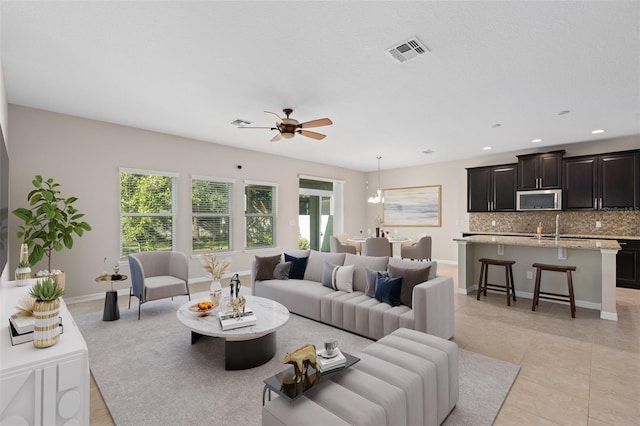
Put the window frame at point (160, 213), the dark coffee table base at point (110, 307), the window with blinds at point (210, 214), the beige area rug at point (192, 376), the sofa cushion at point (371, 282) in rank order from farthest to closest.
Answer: the window with blinds at point (210, 214) → the window frame at point (160, 213) → the dark coffee table base at point (110, 307) → the sofa cushion at point (371, 282) → the beige area rug at point (192, 376)

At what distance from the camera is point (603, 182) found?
586 centimetres

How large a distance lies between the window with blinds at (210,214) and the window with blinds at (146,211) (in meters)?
0.43

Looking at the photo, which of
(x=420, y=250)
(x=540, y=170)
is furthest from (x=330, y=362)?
(x=540, y=170)

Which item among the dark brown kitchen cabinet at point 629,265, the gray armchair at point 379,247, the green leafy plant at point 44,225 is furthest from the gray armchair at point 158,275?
the dark brown kitchen cabinet at point 629,265

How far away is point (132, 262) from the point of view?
162 inches

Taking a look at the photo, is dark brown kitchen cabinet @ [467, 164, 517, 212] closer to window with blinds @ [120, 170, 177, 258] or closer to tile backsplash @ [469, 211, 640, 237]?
tile backsplash @ [469, 211, 640, 237]

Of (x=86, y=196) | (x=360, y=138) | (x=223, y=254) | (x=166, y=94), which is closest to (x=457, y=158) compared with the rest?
(x=360, y=138)

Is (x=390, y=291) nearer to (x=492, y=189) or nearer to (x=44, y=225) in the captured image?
(x=44, y=225)

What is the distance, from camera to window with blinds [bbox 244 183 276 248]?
7027mm

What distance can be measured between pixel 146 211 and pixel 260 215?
2.45 m

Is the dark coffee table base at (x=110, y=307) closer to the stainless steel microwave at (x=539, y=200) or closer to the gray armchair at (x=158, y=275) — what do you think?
the gray armchair at (x=158, y=275)

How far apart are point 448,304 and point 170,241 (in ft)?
16.3

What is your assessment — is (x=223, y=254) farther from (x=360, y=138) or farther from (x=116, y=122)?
(x=360, y=138)

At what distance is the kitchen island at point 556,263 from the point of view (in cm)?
390
